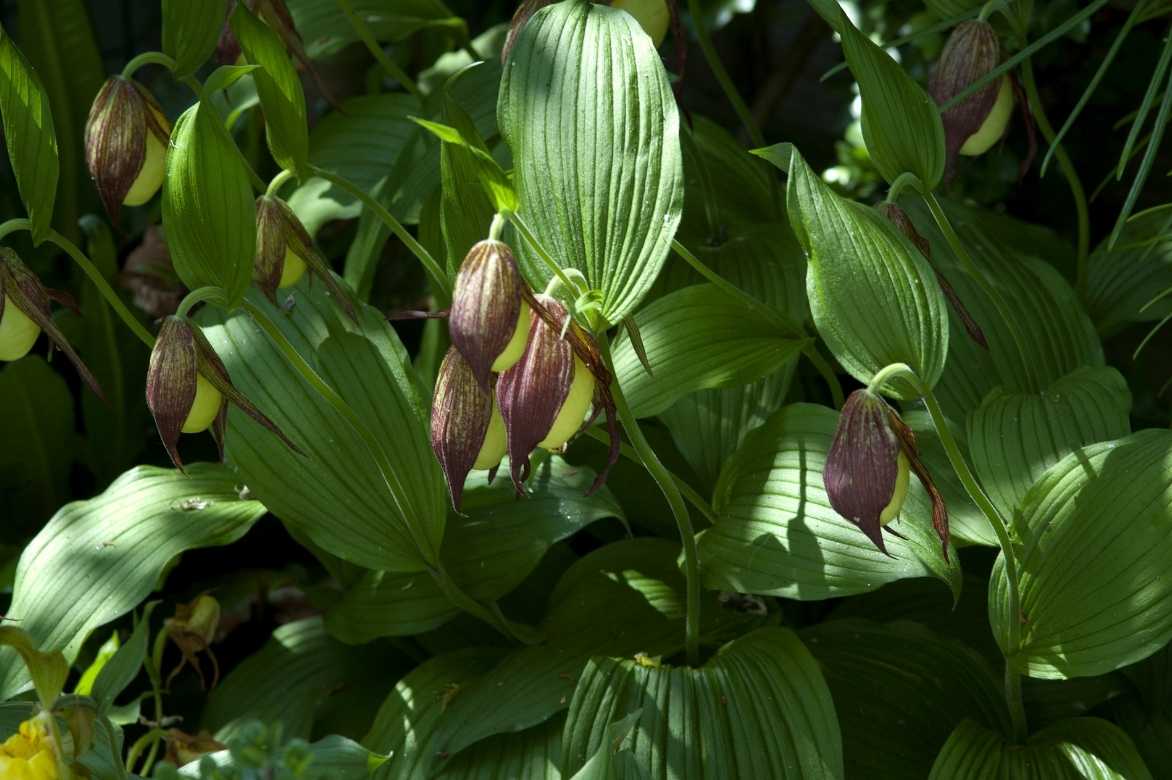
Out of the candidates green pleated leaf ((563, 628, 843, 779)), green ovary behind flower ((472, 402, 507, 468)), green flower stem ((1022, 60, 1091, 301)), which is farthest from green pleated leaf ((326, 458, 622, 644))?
green flower stem ((1022, 60, 1091, 301))

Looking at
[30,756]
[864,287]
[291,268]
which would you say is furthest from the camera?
[291,268]

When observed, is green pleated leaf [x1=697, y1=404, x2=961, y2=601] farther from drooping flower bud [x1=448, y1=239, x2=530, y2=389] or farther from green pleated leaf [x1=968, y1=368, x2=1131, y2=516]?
drooping flower bud [x1=448, y1=239, x2=530, y2=389]

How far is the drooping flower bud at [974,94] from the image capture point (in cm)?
98

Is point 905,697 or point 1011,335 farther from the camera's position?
point 1011,335

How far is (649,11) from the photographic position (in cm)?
98

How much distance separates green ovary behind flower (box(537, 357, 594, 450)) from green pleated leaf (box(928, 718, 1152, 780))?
0.36 metres

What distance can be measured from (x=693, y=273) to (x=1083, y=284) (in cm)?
37

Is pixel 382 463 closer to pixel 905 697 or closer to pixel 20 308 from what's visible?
pixel 20 308

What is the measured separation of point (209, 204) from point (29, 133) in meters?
0.14

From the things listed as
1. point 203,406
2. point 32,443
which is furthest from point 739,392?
point 32,443

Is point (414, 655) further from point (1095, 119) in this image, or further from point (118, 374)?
point (1095, 119)

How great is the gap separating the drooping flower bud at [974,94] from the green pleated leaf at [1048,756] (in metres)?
0.45

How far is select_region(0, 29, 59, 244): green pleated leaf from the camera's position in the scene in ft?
2.81

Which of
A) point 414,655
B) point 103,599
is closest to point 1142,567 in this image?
point 414,655
